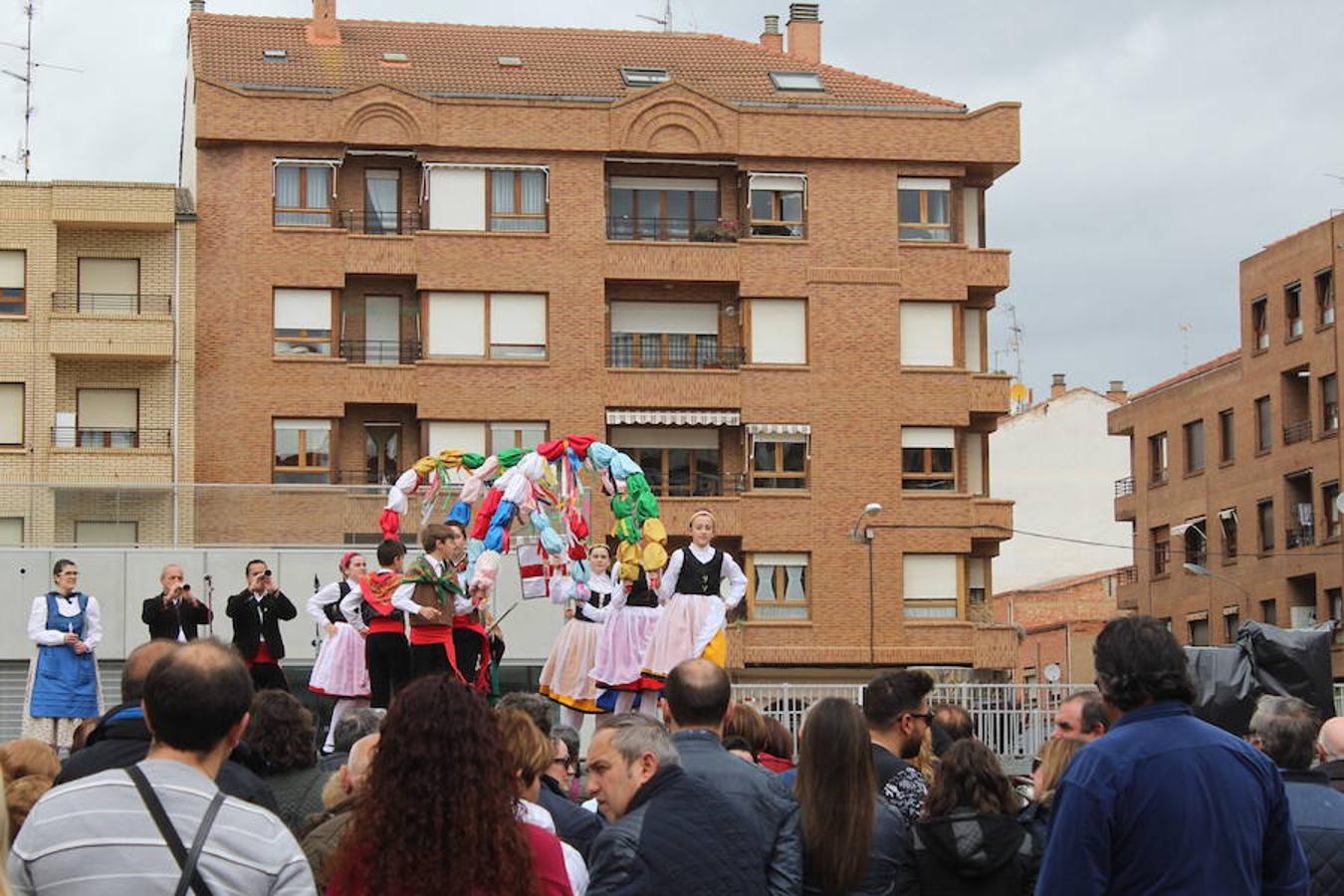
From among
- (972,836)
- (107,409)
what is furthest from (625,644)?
(107,409)

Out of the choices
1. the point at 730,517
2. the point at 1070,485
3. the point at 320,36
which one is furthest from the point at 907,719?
the point at 1070,485

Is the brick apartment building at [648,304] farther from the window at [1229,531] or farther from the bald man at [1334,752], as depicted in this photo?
the bald man at [1334,752]

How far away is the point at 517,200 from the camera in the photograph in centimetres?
5484

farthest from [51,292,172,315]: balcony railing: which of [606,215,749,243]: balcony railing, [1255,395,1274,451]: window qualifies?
[1255,395,1274,451]: window

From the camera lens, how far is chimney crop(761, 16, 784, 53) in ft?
210

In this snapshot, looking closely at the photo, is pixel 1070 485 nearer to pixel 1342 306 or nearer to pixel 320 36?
pixel 1342 306

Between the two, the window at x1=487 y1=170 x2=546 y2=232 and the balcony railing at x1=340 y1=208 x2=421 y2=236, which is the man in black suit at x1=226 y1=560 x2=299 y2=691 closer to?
the balcony railing at x1=340 y1=208 x2=421 y2=236

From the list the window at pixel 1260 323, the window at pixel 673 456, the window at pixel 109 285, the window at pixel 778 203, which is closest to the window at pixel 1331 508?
the window at pixel 1260 323

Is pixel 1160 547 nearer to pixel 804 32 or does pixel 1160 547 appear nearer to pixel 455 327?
pixel 804 32

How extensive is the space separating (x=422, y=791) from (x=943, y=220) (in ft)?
169

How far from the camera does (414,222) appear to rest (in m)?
54.6

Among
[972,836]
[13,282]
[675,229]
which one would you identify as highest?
[675,229]

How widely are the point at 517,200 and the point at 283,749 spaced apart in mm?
45202

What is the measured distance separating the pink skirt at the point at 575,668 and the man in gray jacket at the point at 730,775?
13833 mm
